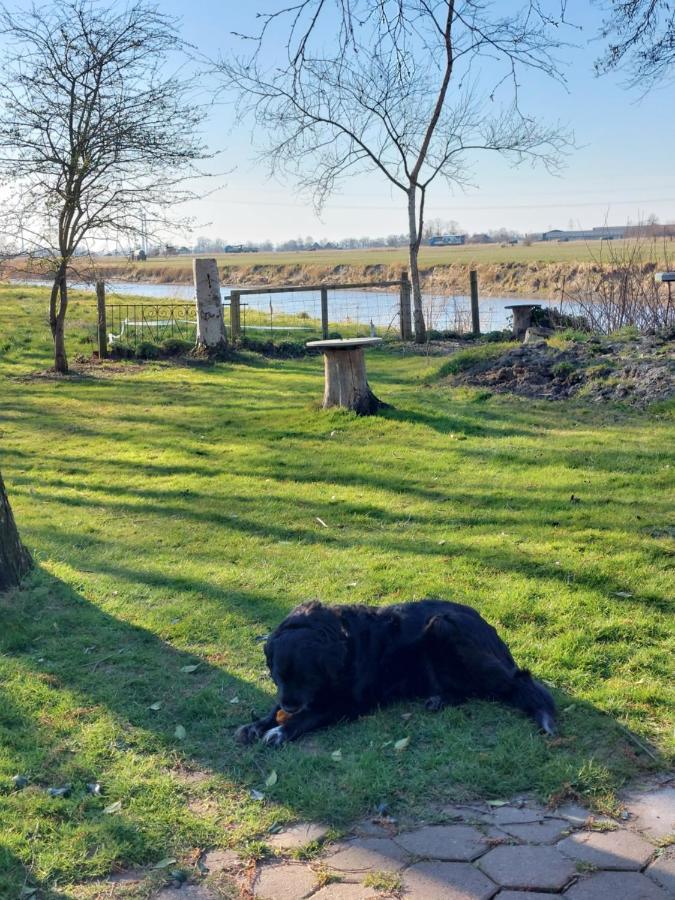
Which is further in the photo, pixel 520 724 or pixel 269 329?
pixel 269 329

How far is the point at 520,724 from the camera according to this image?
13.2 ft

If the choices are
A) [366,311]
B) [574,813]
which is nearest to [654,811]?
[574,813]

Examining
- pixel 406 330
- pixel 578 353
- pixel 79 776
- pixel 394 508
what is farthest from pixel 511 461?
pixel 406 330

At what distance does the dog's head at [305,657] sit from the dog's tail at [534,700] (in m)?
0.86

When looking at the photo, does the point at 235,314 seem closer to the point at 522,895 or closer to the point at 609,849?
the point at 609,849

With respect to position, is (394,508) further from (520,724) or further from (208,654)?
(520,724)

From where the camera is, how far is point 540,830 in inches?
128

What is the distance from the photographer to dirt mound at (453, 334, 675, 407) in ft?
38.2

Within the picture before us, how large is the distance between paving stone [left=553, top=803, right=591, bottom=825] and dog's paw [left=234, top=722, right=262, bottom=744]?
140cm

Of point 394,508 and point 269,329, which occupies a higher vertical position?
point 269,329

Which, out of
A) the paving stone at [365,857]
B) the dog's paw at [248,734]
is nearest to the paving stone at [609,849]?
the paving stone at [365,857]

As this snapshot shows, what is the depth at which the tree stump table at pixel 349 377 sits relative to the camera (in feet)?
38.2

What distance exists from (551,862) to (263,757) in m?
1.39

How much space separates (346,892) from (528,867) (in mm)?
635
